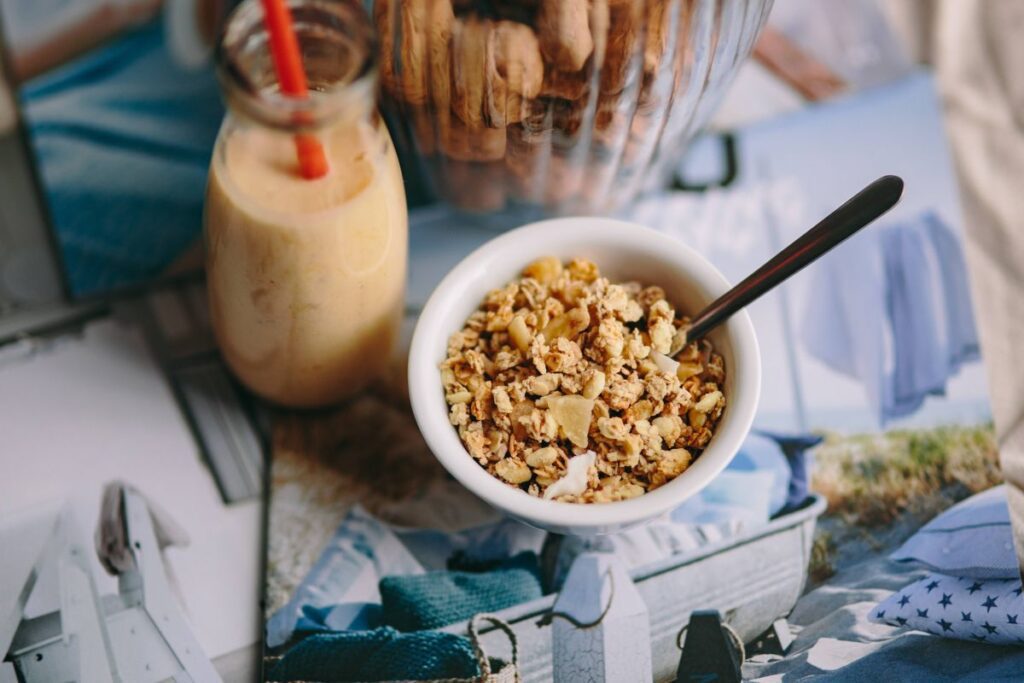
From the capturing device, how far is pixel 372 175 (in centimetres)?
54

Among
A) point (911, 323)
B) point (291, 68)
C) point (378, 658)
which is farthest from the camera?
point (911, 323)

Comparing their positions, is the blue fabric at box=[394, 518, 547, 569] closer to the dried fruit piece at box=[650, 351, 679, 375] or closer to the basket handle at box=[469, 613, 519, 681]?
the basket handle at box=[469, 613, 519, 681]

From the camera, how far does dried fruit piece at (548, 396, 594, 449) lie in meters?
0.56

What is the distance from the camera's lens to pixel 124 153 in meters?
0.76

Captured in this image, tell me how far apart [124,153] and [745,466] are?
0.53 m

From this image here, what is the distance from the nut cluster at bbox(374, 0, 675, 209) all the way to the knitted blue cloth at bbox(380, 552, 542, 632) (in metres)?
0.27

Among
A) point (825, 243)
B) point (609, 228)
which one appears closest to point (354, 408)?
point (609, 228)

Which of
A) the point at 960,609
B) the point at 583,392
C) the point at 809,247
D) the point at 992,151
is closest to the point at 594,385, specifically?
the point at 583,392

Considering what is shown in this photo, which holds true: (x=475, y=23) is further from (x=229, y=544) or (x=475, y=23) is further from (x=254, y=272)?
(x=229, y=544)

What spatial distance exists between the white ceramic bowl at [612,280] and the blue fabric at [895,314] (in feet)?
0.53

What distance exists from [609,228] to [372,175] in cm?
16

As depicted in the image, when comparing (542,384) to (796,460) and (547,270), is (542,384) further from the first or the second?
(796,460)

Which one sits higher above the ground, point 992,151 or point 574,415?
point 992,151

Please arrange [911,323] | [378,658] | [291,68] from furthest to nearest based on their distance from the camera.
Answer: [911,323], [378,658], [291,68]
